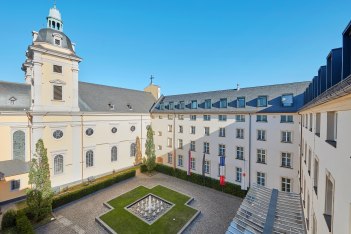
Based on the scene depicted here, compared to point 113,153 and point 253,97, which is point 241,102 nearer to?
point 253,97

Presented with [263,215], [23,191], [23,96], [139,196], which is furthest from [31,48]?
[263,215]

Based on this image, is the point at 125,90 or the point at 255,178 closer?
the point at 255,178

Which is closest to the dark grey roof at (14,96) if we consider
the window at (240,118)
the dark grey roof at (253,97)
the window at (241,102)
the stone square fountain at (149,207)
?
the stone square fountain at (149,207)

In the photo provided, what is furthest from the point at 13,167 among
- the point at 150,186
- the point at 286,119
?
the point at 286,119

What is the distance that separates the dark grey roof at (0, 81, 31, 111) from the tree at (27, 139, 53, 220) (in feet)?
29.5

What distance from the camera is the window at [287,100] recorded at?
2013cm

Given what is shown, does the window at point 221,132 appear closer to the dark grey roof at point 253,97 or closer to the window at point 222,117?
the window at point 222,117

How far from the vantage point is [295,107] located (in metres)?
19.7

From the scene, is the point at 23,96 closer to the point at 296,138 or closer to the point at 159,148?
the point at 159,148

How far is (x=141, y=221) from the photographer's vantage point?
16.5 m

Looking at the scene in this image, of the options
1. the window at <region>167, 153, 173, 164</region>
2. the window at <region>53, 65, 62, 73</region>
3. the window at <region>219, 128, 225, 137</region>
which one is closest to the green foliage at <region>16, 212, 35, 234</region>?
the window at <region>53, 65, 62, 73</region>

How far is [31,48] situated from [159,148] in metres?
25.0

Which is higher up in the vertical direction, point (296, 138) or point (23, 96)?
point (23, 96)

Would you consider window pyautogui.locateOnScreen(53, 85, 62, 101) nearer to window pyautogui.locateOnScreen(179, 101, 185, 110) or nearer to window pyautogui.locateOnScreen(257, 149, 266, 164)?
window pyautogui.locateOnScreen(179, 101, 185, 110)
